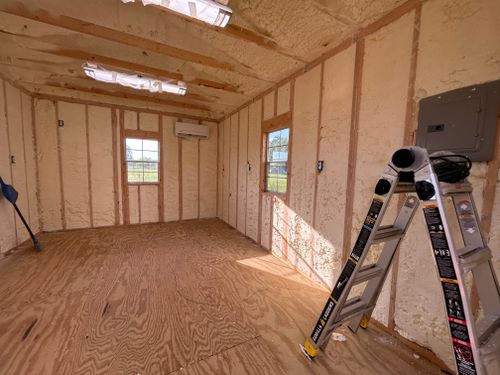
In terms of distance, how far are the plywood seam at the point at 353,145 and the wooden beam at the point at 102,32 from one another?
1.53m

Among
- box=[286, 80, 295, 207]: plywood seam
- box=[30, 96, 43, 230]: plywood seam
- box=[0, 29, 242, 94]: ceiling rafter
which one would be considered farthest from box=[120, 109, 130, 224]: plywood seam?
A: box=[286, 80, 295, 207]: plywood seam

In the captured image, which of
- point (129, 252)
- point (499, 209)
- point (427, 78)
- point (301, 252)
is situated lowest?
point (129, 252)

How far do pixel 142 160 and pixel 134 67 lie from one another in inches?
94.6

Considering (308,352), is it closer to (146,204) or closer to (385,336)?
(385,336)

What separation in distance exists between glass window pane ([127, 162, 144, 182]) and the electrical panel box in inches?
196

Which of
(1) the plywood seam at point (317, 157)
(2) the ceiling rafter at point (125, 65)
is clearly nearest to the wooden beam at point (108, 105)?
(2) the ceiling rafter at point (125, 65)

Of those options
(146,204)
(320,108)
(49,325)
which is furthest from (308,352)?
(146,204)

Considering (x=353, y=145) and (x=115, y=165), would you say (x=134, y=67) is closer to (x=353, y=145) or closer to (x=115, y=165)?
(x=115, y=165)

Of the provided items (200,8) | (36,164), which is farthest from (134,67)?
(36,164)

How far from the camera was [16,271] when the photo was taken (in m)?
2.56

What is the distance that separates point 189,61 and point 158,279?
8.74 feet

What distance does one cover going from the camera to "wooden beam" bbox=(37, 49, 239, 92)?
2494mm

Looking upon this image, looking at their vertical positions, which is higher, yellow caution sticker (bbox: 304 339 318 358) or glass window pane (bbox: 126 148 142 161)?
glass window pane (bbox: 126 148 142 161)

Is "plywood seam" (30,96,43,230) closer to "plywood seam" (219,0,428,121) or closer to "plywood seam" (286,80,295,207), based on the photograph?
"plywood seam" (219,0,428,121)
